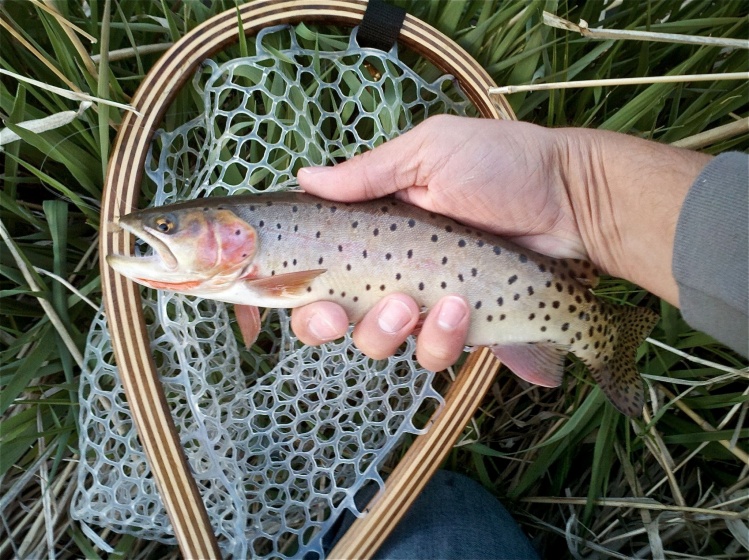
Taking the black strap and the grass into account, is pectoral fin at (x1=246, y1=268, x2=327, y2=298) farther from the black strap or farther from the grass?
the black strap

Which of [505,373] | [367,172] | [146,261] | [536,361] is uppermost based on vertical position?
[367,172]

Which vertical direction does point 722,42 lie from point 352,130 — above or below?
above

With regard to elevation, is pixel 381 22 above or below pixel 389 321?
above

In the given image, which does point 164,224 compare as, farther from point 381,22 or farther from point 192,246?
point 381,22

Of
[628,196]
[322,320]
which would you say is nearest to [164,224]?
[322,320]

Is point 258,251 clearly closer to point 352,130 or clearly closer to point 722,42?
point 352,130

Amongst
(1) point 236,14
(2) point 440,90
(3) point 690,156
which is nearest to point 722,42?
(3) point 690,156

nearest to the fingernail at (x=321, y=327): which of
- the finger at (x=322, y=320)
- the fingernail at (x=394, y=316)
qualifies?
the finger at (x=322, y=320)
